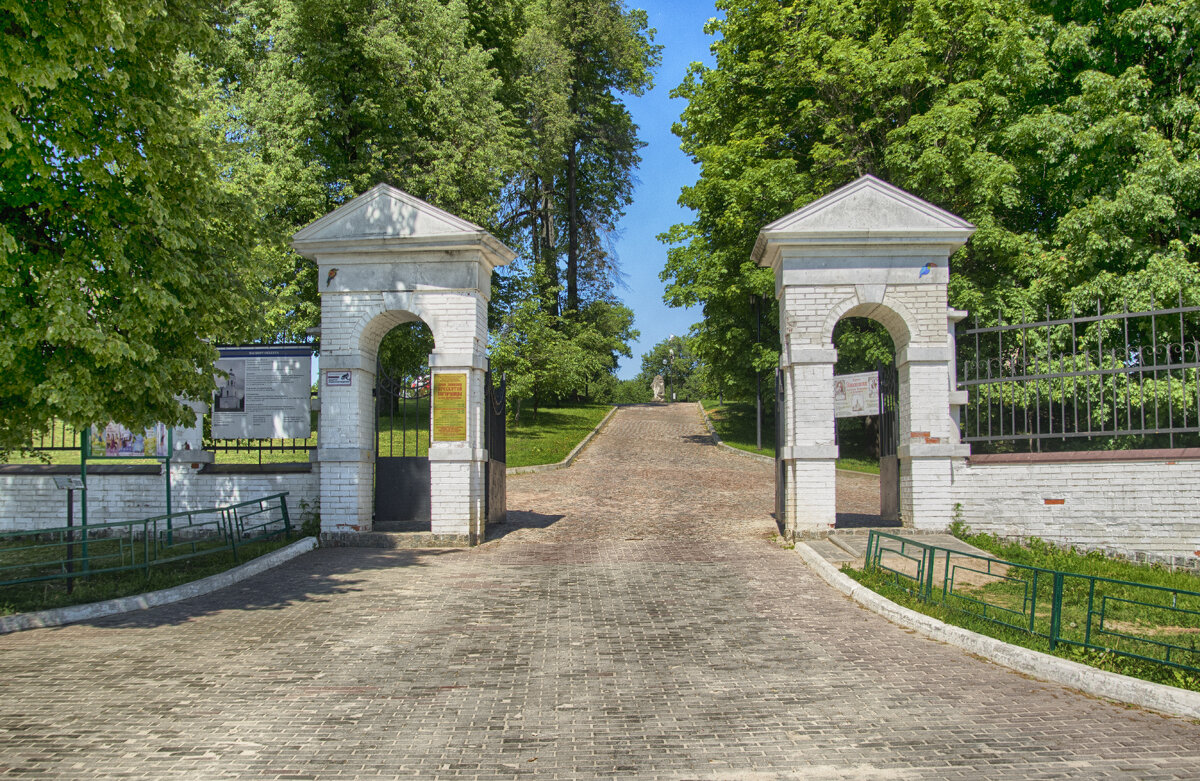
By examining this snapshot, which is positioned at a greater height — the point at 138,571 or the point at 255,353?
the point at 255,353

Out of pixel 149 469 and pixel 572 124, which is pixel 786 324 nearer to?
pixel 149 469

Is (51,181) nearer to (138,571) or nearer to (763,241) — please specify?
(138,571)

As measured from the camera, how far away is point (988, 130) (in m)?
18.9

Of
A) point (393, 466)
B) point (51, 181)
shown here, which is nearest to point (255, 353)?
point (393, 466)

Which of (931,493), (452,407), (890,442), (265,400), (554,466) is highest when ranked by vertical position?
(265,400)

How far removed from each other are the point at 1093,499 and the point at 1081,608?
395 centimetres

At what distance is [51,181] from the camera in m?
8.00

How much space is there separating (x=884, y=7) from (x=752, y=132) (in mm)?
4689

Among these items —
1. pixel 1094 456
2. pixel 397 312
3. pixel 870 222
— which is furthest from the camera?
pixel 397 312

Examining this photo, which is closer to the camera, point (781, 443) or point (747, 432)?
point (781, 443)

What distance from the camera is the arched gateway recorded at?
41.2ft

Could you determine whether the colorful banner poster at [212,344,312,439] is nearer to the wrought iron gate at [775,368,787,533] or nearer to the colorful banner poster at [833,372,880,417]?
the wrought iron gate at [775,368,787,533]

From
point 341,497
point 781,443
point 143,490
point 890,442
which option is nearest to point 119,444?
point 143,490

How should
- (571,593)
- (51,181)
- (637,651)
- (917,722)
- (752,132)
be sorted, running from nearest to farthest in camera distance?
(917,722) < (637,651) < (51,181) < (571,593) < (752,132)
